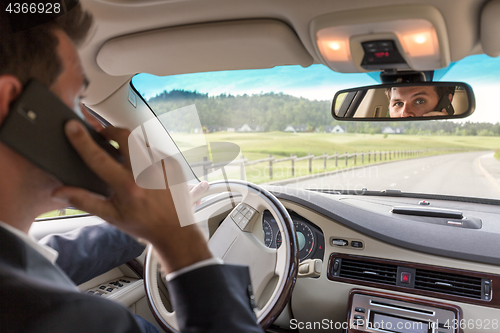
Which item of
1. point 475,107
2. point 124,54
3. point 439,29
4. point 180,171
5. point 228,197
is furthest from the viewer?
point 228,197

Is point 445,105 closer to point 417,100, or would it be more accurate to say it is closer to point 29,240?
point 417,100

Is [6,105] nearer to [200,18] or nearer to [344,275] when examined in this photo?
[200,18]

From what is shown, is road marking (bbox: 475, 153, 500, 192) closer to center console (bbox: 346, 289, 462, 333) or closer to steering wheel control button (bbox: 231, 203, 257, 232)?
center console (bbox: 346, 289, 462, 333)

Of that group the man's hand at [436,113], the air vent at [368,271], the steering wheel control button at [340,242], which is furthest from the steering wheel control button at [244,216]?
the man's hand at [436,113]

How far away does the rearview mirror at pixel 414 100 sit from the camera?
5.24 ft

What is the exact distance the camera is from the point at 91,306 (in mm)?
634

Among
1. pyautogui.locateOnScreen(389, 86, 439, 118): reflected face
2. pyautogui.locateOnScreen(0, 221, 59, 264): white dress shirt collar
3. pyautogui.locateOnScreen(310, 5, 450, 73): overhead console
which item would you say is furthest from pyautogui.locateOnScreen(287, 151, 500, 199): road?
pyautogui.locateOnScreen(0, 221, 59, 264): white dress shirt collar

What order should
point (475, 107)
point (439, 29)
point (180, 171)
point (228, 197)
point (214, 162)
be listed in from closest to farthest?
point (180, 171) → point (439, 29) → point (475, 107) → point (214, 162) → point (228, 197)

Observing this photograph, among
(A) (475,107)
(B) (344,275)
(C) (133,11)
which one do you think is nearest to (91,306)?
(C) (133,11)

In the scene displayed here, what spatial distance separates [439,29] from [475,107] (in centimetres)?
78

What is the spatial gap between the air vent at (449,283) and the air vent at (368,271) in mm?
140

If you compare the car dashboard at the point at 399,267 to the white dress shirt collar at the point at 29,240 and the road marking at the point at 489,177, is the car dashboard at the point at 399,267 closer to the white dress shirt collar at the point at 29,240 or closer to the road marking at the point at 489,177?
the road marking at the point at 489,177

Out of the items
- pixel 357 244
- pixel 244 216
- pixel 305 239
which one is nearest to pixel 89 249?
pixel 244 216

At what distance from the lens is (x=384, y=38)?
108 cm
